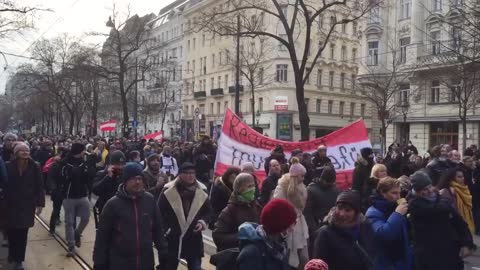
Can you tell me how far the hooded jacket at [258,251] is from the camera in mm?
3703

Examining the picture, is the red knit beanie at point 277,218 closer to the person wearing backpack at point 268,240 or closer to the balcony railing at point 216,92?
the person wearing backpack at point 268,240

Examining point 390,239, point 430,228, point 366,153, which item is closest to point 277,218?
point 390,239

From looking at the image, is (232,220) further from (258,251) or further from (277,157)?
(277,157)

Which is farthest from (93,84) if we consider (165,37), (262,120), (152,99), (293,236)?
(293,236)

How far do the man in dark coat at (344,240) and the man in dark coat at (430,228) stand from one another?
102cm

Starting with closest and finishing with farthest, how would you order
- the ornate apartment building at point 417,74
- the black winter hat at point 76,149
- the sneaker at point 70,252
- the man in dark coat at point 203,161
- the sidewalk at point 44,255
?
1. the sidewalk at point 44,255
2. the sneaker at point 70,252
3. the black winter hat at point 76,149
4. the man in dark coat at point 203,161
5. the ornate apartment building at point 417,74

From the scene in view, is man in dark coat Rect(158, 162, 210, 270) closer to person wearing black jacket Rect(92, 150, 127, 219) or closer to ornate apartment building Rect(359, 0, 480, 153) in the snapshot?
person wearing black jacket Rect(92, 150, 127, 219)

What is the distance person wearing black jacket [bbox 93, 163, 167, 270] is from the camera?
5.16 meters

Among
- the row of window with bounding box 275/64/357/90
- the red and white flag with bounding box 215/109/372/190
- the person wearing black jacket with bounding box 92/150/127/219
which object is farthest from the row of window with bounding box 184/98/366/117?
the person wearing black jacket with bounding box 92/150/127/219

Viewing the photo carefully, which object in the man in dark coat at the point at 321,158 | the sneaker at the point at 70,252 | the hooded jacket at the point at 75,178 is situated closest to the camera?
the sneaker at the point at 70,252

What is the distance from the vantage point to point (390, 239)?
15.9 feet

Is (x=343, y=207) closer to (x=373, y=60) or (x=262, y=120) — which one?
(x=373, y=60)

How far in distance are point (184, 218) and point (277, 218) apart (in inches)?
105

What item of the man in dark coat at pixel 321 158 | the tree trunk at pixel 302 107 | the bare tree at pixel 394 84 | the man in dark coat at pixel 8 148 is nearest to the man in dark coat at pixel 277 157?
the man in dark coat at pixel 321 158
